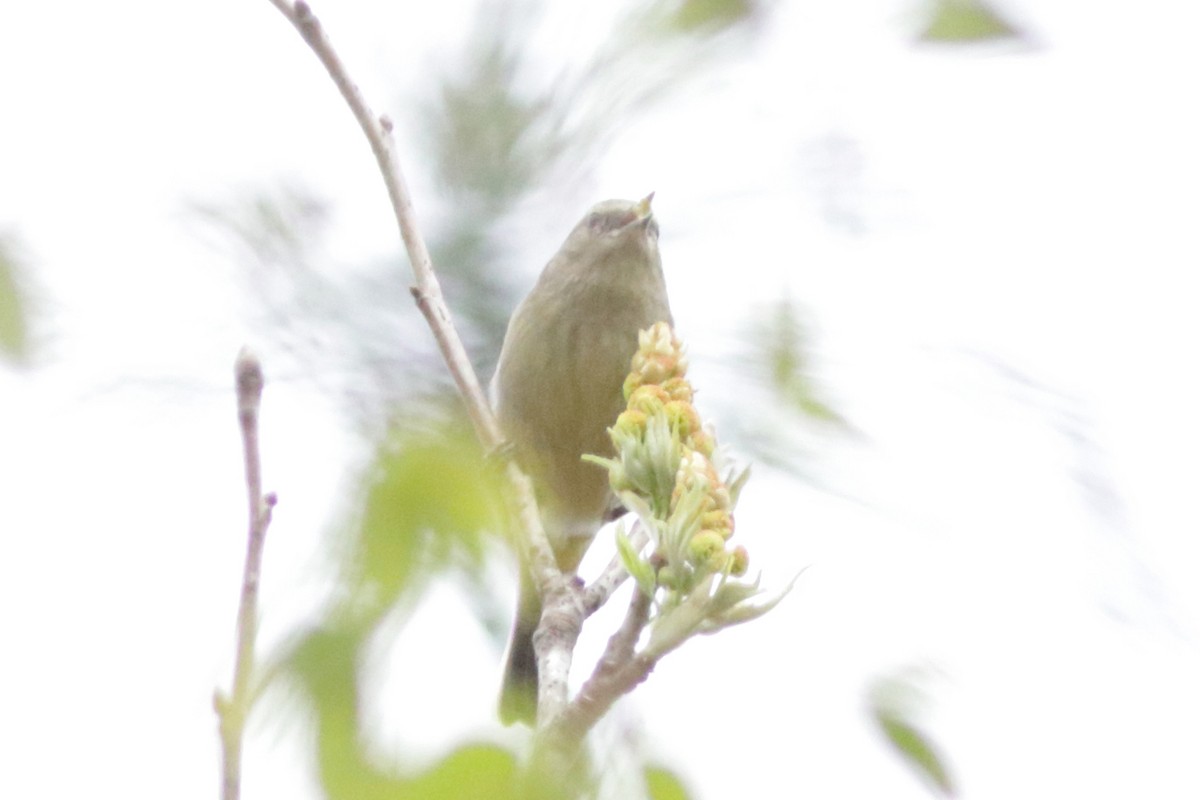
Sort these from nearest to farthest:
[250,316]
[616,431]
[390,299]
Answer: [616,431] → [250,316] → [390,299]

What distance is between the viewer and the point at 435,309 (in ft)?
5.87

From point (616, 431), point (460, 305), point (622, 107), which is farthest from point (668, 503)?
point (622, 107)

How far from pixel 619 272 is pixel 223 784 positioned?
11.6ft

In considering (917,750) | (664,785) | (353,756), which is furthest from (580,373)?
(353,756)

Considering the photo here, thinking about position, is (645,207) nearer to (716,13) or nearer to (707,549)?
(716,13)

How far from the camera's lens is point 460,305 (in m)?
1.78

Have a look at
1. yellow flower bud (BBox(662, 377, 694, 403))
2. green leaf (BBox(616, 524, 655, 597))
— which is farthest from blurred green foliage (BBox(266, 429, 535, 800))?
yellow flower bud (BBox(662, 377, 694, 403))

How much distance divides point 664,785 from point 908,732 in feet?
0.89

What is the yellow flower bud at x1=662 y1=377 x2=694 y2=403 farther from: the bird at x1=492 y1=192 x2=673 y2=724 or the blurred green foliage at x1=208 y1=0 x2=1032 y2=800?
the bird at x1=492 y1=192 x2=673 y2=724

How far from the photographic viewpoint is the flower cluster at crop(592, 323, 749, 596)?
4.07 ft

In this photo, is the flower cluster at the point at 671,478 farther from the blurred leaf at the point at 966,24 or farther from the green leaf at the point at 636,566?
the blurred leaf at the point at 966,24

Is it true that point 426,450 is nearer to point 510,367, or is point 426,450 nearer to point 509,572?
point 509,572

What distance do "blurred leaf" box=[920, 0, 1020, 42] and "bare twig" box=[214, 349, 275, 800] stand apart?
76 centimetres

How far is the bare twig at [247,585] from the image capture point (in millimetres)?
859
